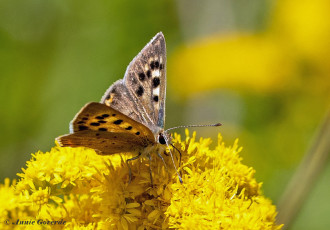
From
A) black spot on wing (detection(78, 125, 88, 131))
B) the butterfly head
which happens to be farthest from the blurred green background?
black spot on wing (detection(78, 125, 88, 131))

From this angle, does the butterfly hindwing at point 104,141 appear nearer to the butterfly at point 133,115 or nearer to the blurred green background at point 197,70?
the butterfly at point 133,115

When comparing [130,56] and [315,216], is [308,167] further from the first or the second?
[130,56]

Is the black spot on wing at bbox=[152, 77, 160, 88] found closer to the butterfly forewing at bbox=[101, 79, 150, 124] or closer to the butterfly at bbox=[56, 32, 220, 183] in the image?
the butterfly at bbox=[56, 32, 220, 183]

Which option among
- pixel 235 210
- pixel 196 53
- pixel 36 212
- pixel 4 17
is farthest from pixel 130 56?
pixel 235 210

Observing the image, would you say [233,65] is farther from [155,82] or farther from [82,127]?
[82,127]

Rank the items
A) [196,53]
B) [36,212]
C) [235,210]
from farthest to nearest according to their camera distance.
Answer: [196,53] < [36,212] < [235,210]

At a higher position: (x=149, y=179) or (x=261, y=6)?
(x=261, y=6)

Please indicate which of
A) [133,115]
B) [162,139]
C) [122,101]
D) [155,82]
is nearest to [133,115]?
[133,115]
